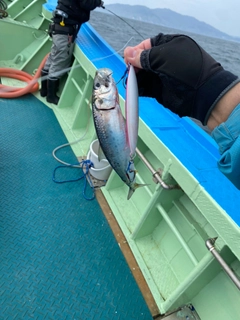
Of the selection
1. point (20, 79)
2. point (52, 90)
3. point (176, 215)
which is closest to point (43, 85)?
point (52, 90)

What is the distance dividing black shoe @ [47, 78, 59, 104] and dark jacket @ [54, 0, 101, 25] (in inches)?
36.9

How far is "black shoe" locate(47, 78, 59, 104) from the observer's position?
Answer: 14.6 feet

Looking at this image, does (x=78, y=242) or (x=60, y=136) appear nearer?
(x=78, y=242)

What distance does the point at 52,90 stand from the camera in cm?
453

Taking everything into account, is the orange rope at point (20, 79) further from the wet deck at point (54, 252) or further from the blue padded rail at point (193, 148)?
the blue padded rail at point (193, 148)

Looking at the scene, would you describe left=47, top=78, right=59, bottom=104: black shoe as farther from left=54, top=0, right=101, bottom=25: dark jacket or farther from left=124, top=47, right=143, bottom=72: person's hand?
left=124, top=47, right=143, bottom=72: person's hand

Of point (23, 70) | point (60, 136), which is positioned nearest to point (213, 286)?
point (60, 136)

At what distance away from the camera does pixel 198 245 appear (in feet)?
7.18

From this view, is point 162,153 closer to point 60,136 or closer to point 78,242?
point 78,242

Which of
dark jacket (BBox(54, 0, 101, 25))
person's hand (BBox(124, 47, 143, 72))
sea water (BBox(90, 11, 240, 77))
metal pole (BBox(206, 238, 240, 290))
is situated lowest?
sea water (BBox(90, 11, 240, 77))

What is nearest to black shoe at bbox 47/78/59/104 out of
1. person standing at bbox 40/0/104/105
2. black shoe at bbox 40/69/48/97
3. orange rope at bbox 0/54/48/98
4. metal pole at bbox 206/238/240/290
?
person standing at bbox 40/0/104/105

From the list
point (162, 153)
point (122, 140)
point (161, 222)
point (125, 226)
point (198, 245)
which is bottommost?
point (125, 226)

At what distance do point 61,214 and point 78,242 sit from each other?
1.29 ft

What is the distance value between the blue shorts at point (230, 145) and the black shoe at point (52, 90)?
3.95 m
